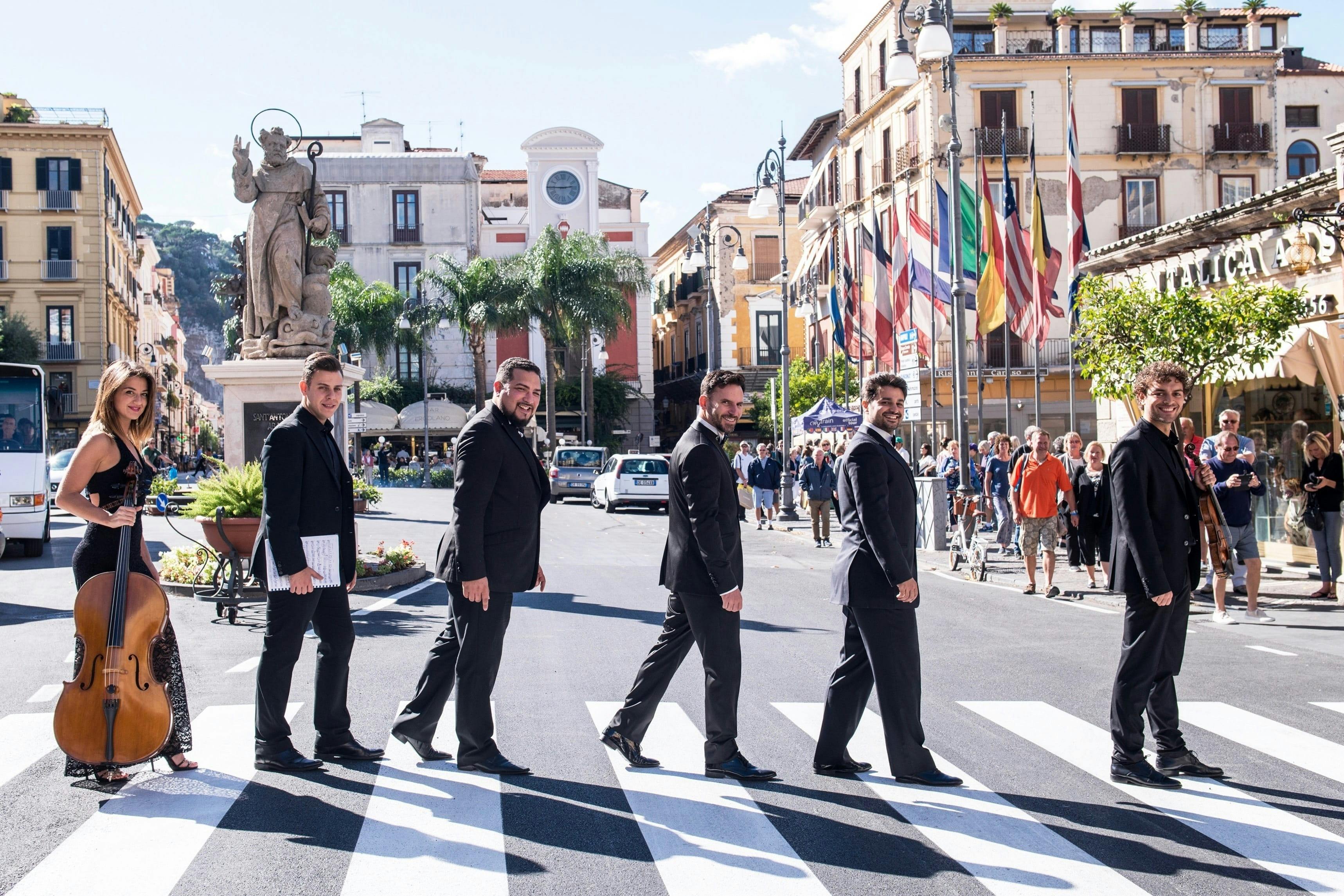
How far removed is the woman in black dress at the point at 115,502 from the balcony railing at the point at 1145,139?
38.1 m

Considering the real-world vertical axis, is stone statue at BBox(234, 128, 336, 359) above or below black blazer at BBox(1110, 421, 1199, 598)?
above

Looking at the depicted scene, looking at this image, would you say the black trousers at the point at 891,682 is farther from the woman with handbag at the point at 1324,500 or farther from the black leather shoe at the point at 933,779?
the woman with handbag at the point at 1324,500

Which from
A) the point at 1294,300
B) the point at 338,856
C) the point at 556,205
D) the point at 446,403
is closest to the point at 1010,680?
the point at 338,856

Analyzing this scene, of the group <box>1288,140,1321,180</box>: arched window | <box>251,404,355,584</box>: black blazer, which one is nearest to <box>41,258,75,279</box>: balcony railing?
<box>1288,140,1321,180</box>: arched window

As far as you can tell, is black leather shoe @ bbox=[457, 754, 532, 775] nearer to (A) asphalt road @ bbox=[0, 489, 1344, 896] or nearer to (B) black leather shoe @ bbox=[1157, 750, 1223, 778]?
(A) asphalt road @ bbox=[0, 489, 1344, 896]

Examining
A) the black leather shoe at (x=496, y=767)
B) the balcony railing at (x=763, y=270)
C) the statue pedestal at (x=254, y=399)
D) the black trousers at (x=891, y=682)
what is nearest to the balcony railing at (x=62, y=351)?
the balcony railing at (x=763, y=270)

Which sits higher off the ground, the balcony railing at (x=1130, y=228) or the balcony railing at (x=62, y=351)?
the balcony railing at (x=1130, y=228)

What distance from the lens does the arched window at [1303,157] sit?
4153 cm

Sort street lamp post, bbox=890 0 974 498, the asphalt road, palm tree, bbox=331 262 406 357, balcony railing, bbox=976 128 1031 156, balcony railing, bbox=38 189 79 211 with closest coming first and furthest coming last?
the asphalt road → street lamp post, bbox=890 0 974 498 → balcony railing, bbox=976 128 1031 156 → palm tree, bbox=331 262 406 357 → balcony railing, bbox=38 189 79 211

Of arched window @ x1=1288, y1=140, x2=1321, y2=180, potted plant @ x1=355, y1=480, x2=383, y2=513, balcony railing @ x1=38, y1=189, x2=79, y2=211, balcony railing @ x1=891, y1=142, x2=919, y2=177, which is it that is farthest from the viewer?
balcony railing @ x1=38, y1=189, x2=79, y2=211

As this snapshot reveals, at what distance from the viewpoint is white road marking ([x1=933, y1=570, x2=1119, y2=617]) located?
42.3 ft

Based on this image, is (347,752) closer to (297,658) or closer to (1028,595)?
(297,658)

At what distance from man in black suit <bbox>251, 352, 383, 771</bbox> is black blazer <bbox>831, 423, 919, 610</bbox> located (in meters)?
2.32

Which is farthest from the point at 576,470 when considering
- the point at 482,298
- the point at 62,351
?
the point at 62,351
